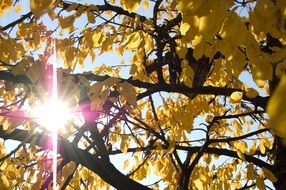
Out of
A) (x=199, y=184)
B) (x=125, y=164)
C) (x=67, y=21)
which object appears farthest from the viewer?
(x=125, y=164)

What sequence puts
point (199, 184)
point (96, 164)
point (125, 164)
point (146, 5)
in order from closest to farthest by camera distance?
1. point (96, 164)
2. point (199, 184)
3. point (125, 164)
4. point (146, 5)

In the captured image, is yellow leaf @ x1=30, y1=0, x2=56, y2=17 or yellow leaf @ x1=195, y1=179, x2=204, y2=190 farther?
yellow leaf @ x1=195, y1=179, x2=204, y2=190

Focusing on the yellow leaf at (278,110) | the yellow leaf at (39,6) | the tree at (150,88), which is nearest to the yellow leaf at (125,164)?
the tree at (150,88)

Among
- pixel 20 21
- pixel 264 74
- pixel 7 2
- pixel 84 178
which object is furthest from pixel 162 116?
pixel 264 74

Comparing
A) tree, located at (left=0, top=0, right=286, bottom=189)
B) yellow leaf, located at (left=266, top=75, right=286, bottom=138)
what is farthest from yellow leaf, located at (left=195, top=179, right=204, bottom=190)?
yellow leaf, located at (left=266, top=75, right=286, bottom=138)

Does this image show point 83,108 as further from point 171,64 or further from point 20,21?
point 20,21

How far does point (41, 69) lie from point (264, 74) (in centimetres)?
157

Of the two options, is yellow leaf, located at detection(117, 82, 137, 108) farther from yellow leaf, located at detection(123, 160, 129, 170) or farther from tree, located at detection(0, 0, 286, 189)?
yellow leaf, located at detection(123, 160, 129, 170)

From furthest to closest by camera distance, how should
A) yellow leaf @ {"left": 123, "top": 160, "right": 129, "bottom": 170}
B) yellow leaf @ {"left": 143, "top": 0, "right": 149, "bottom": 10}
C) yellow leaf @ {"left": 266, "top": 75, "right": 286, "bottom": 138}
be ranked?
yellow leaf @ {"left": 143, "top": 0, "right": 149, "bottom": 10}, yellow leaf @ {"left": 123, "top": 160, "right": 129, "bottom": 170}, yellow leaf @ {"left": 266, "top": 75, "right": 286, "bottom": 138}

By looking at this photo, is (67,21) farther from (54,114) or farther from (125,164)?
(125,164)

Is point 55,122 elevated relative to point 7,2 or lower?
lower

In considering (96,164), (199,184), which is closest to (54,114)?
(96,164)

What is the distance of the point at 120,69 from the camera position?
15.5ft

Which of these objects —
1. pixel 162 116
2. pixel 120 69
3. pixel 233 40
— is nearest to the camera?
pixel 233 40
